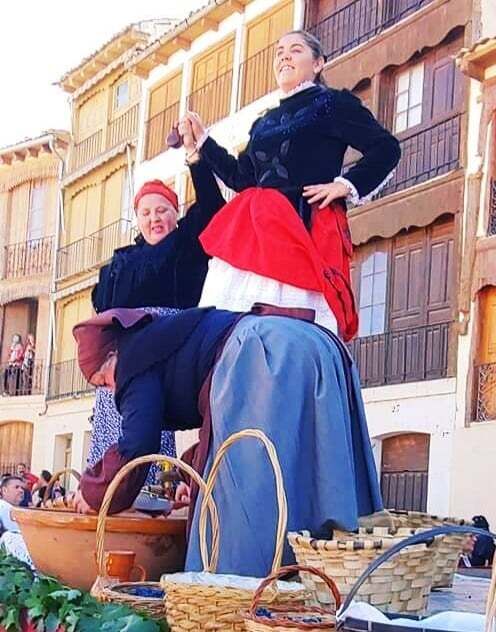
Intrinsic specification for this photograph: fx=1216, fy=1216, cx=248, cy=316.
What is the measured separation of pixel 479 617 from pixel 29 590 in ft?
4.51

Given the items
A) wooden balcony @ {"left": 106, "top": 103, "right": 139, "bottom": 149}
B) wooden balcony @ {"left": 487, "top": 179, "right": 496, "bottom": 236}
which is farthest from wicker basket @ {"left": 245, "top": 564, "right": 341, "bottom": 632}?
wooden balcony @ {"left": 106, "top": 103, "right": 139, "bottom": 149}

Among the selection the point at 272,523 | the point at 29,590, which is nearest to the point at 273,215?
the point at 272,523

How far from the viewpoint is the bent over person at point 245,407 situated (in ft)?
11.8

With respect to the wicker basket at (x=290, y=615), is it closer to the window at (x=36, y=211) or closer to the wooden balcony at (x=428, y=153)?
the wooden balcony at (x=428, y=153)

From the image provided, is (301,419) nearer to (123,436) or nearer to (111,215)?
(123,436)

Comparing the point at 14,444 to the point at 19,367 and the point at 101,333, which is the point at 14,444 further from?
the point at 101,333

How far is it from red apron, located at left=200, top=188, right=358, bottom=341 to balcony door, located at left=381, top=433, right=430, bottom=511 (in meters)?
13.9

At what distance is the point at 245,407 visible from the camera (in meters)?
3.71

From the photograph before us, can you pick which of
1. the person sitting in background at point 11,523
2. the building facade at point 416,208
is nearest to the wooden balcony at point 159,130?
the building facade at point 416,208

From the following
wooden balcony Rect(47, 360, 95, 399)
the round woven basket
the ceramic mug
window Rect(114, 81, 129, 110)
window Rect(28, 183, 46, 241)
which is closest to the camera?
the round woven basket

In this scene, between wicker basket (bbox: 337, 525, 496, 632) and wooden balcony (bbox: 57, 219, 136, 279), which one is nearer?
wicker basket (bbox: 337, 525, 496, 632)

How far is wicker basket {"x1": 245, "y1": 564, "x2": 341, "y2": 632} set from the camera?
7.99ft

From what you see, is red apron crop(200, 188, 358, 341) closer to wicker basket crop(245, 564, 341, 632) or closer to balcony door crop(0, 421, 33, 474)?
wicker basket crop(245, 564, 341, 632)

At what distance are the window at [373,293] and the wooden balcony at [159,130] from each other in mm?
8118
